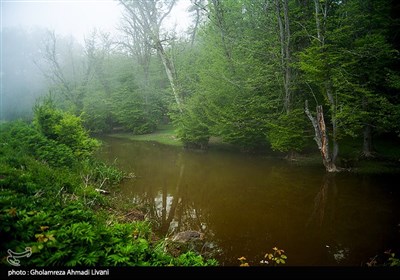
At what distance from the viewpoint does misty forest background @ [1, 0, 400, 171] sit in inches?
472

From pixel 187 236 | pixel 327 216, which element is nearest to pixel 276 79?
pixel 327 216

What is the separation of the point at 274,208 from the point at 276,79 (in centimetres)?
880

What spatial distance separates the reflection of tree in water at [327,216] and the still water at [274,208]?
22 millimetres

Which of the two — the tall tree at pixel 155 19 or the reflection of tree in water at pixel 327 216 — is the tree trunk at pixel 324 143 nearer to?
the reflection of tree in water at pixel 327 216

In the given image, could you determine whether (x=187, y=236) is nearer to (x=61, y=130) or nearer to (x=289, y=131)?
(x=61, y=130)

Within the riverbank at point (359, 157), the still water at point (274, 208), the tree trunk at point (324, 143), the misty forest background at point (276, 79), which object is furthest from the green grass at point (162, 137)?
the tree trunk at point (324, 143)

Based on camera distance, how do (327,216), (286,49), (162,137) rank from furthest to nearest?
1. (162,137)
2. (286,49)
3. (327,216)

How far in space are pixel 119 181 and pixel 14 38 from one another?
42441mm

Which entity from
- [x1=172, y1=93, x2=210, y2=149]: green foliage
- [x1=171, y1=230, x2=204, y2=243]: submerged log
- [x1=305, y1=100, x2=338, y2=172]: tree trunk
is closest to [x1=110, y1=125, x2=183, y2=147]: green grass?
[x1=172, y1=93, x2=210, y2=149]: green foliage

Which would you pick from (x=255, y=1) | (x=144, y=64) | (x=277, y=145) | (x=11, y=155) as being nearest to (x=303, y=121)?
(x=277, y=145)

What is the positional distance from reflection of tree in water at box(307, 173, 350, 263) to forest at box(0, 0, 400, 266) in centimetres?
254

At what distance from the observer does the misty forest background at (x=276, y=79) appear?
39.4ft

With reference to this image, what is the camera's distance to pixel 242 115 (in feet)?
50.9

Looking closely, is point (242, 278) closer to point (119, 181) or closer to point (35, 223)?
point (35, 223)
